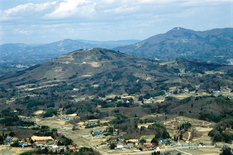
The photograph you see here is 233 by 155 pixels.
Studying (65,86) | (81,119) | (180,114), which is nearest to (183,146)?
(180,114)

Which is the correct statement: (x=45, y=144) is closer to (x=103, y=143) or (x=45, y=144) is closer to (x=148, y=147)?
(x=103, y=143)

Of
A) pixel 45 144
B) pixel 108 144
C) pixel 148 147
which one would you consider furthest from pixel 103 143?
pixel 45 144

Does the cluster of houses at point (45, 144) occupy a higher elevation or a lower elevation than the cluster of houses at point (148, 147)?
higher

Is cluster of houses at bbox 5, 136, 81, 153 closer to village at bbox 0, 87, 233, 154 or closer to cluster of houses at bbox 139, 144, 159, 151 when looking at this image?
village at bbox 0, 87, 233, 154

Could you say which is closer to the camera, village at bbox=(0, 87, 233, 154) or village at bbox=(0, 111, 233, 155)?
village at bbox=(0, 111, 233, 155)

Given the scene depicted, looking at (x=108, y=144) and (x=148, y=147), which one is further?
(x=108, y=144)

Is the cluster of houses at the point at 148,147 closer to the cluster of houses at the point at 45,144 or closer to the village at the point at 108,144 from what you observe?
the village at the point at 108,144

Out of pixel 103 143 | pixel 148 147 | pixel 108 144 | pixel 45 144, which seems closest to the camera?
pixel 148 147

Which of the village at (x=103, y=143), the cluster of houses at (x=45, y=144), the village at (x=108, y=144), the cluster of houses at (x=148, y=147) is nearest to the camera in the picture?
the village at (x=108, y=144)

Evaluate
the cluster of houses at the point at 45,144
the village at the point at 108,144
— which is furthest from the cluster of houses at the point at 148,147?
the cluster of houses at the point at 45,144

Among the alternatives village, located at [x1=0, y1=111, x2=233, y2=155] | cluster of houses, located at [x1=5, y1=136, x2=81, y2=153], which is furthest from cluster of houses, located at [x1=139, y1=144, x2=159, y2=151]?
cluster of houses, located at [x1=5, y1=136, x2=81, y2=153]

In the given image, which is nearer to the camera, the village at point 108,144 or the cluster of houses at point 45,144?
the village at point 108,144
